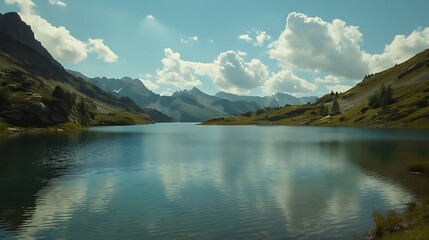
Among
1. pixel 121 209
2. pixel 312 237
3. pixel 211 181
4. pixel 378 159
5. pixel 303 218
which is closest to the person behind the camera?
pixel 312 237

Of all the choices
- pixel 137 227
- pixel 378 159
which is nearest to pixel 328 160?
pixel 378 159

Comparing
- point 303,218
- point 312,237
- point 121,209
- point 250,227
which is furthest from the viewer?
point 121,209

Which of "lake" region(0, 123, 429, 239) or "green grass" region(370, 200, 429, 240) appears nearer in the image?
"green grass" region(370, 200, 429, 240)

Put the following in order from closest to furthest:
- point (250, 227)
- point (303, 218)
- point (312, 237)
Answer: point (312, 237) < point (250, 227) < point (303, 218)

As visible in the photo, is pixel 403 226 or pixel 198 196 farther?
pixel 198 196

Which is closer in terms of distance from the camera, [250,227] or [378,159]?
[250,227]

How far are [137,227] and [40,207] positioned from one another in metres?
14.7

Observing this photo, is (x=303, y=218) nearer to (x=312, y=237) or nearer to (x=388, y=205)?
(x=312, y=237)

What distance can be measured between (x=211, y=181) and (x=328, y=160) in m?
38.8

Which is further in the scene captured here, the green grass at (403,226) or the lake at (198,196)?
the lake at (198,196)

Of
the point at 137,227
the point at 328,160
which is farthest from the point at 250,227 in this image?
the point at 328,160

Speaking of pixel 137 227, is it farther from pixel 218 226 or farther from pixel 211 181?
pixel 211 181

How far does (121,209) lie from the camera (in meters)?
41.5

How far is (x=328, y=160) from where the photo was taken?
86.2 metres
